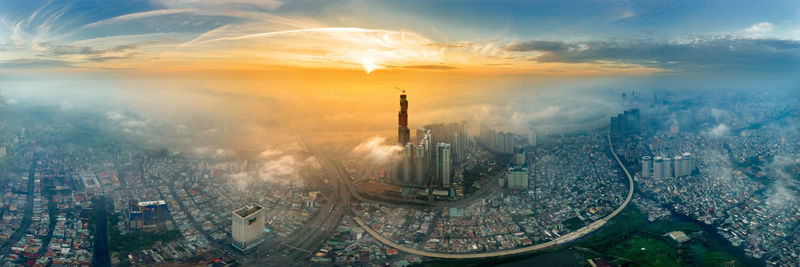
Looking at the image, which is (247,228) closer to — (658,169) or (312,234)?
(312,234)

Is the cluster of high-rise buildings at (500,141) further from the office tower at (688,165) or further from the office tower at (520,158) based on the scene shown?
the office tower at (688,165)

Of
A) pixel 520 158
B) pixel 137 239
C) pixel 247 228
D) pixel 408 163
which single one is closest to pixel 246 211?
pixel 247 228

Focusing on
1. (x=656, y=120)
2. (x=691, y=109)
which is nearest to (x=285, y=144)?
(x=656, y=120)

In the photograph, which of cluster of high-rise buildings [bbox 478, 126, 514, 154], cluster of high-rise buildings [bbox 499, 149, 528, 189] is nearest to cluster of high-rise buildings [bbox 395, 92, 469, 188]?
cluster of high-rise buildings [bbox 499, 149, 528, 189]

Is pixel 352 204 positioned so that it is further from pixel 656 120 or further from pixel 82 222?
pixel 656 120

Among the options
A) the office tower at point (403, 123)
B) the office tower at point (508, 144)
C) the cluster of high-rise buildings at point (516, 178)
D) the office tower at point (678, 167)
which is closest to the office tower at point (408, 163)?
the office tower at point (403, 123)
